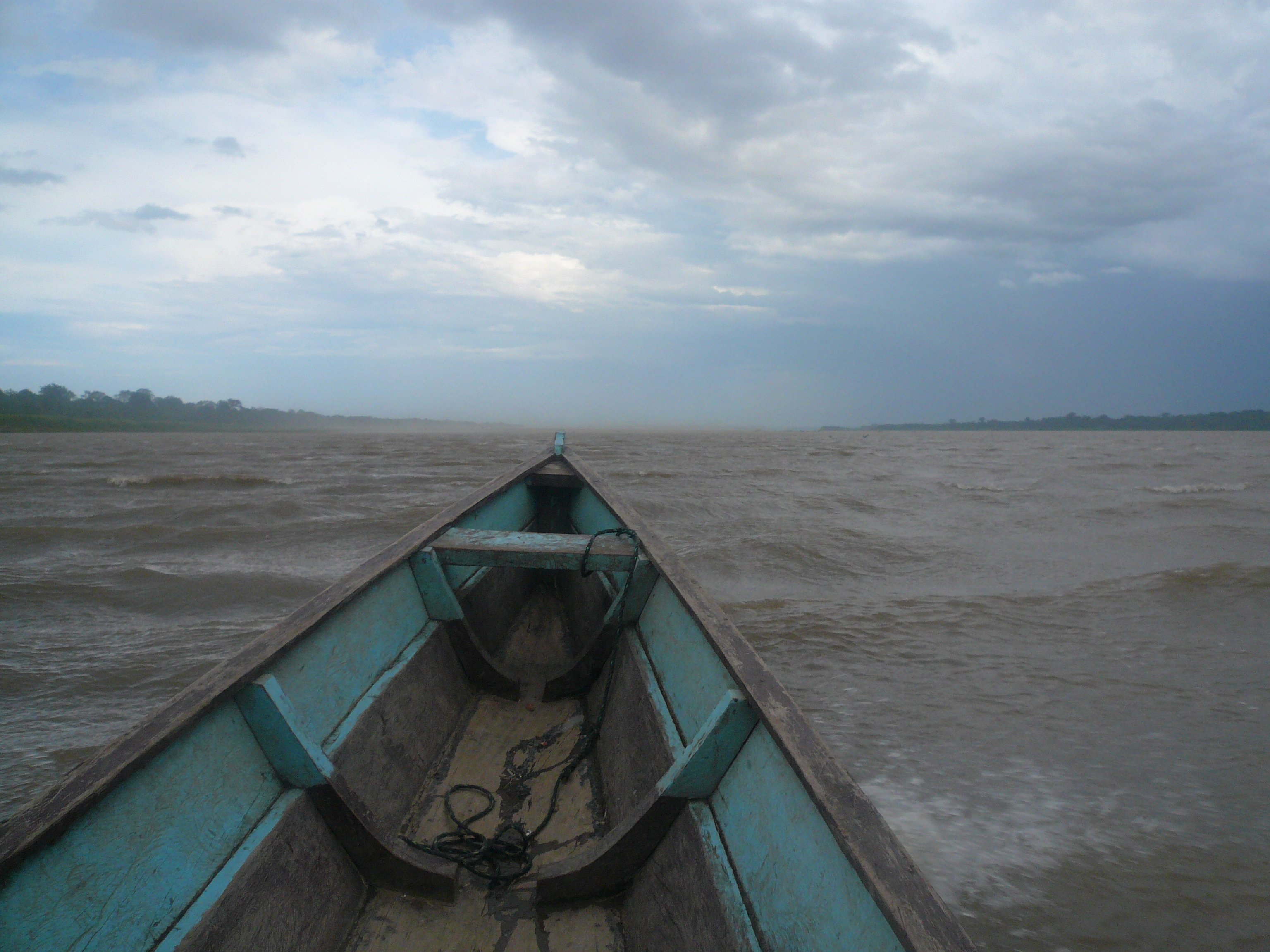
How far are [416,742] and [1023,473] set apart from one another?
75.9 feet

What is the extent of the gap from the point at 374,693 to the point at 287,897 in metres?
0.79

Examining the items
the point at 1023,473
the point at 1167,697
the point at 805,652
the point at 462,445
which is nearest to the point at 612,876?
the point at 805,652

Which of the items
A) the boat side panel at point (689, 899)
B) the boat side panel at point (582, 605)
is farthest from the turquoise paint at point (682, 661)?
the boat side panel at point (582, 605)

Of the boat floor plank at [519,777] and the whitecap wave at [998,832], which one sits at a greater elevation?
the boat floor plank at [519,777]

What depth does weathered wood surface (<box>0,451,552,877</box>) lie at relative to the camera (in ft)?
3.76

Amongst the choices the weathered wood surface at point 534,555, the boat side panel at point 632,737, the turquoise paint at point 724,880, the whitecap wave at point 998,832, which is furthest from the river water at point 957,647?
the weathered wood surface at point 534,555

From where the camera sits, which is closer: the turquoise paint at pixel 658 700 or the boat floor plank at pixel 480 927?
the boat floor plank at pixel 480 927

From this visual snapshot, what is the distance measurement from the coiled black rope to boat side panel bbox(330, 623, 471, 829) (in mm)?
159

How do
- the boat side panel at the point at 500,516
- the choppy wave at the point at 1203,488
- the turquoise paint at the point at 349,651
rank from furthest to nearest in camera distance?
the choppy wave at the point at 1203,488, the boat side panel at the point at 500,516, the turquoise paint at the point at 349,651

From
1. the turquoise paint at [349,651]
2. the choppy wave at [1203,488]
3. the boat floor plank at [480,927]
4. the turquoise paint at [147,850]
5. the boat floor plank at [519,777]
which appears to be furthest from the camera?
the choppy wave at [1203,488]

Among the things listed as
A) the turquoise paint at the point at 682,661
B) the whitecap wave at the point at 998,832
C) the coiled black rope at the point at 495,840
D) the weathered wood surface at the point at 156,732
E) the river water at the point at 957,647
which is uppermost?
the weathered wood surface at the point at 156,732

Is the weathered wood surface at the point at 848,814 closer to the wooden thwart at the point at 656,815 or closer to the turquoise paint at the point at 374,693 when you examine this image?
the wooden thwart at the point at 656,815

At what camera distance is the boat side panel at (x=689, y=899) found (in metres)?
1.52

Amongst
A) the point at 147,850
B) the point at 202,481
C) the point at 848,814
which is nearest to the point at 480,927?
the point at 147,850
